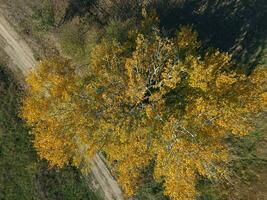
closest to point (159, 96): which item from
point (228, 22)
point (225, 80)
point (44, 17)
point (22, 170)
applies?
point (225, 80)

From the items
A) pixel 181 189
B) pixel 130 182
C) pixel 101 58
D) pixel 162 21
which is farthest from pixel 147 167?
pixel 162 21

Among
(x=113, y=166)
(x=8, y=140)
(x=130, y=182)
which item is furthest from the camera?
(x=8, y=140)

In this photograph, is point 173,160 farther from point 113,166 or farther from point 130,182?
point 113,166

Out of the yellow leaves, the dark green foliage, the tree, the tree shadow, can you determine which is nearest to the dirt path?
the dark green foliage

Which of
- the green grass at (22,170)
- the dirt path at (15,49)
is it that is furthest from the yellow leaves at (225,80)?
the dirt path at (15,49)

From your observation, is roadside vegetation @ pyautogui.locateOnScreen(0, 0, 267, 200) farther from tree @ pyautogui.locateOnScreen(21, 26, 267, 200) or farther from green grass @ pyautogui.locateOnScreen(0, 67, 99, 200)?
green grass @ pyautogui.locateOnScreen(0, 67, 99, 200)
